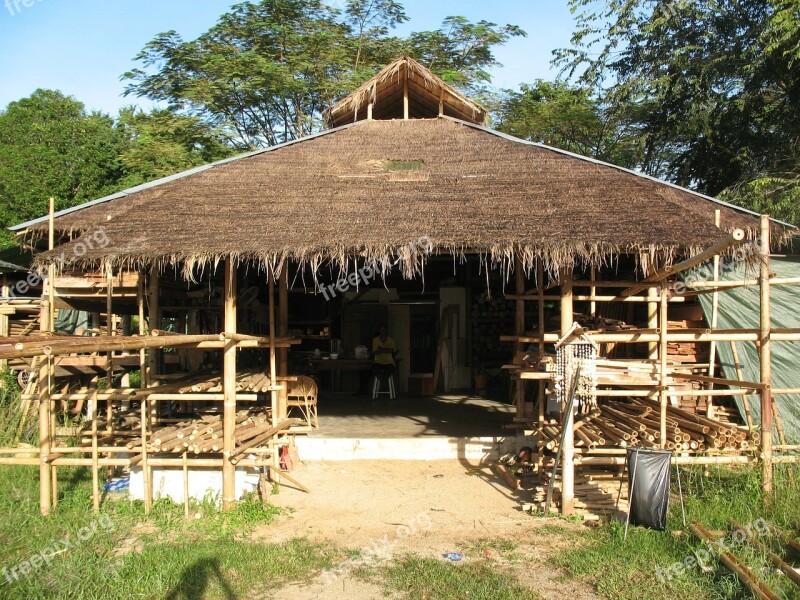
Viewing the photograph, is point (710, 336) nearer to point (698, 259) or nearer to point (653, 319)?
point (698, 259)

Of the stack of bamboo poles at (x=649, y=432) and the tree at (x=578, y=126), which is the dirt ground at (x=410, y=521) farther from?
the tree at (x=578, y=126)

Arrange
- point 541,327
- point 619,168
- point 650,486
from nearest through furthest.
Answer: point 650,486 < point 541,327 < point 619,168

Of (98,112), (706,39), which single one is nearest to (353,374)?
(706,39)

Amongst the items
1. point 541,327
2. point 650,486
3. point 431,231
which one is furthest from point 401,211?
point 650,486

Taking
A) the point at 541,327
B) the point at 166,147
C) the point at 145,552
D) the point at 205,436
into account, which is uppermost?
the point at 166,147

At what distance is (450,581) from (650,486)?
2.06 metres

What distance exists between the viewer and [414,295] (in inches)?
551

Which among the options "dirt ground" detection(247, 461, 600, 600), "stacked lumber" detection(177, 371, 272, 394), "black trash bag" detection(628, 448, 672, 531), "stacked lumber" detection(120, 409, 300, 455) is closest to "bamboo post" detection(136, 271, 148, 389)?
"stacked lumber" detection(177, 371, 272, 394)

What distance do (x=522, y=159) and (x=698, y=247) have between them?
330 centimetres

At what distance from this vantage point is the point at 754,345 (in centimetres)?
960

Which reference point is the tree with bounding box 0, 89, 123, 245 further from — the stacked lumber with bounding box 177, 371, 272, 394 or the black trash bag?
the black trash bag

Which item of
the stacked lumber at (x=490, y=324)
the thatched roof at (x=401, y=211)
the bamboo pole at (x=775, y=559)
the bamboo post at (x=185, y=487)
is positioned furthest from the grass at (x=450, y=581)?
the stacked lumber at (x=490, y=324)

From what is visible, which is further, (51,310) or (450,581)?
(51,310)

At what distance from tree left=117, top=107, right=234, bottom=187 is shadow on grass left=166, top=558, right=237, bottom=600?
14.0 m
